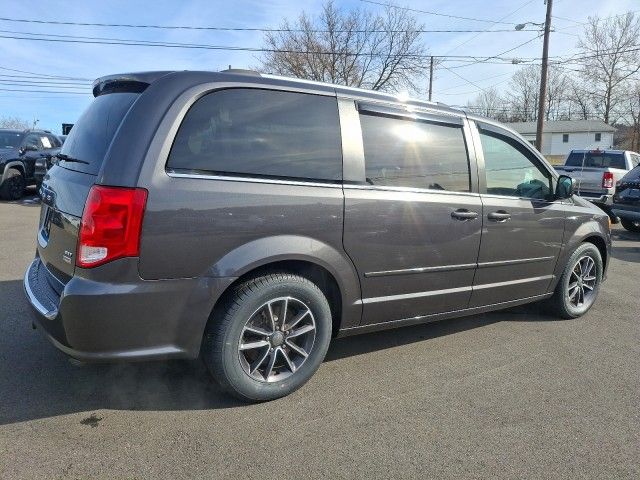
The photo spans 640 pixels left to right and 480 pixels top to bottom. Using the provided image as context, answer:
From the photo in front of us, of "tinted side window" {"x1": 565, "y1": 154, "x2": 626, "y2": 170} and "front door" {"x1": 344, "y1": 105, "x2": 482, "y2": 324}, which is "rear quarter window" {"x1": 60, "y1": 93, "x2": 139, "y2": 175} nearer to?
"front door" {"x1": 344, "y1": 105, "x2": 482, "y2": 324}

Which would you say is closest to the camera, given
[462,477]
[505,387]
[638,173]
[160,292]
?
[462,477]

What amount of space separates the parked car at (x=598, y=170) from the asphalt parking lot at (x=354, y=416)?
390 inches

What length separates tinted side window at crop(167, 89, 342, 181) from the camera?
9.00ft

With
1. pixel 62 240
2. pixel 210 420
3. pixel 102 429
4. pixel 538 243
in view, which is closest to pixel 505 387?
pixel 538 243

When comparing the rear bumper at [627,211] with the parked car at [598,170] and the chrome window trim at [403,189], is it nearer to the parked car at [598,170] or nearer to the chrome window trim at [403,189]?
the parked car at [598,170]

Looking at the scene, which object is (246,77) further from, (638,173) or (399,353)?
(638,173)

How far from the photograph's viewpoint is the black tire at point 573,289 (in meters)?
4.76

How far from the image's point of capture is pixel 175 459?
8.17 feet

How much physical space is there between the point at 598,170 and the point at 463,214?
11337 mm

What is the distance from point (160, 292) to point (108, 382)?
1007 millimetres

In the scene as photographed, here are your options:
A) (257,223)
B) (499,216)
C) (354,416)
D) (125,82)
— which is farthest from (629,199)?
(125,82)

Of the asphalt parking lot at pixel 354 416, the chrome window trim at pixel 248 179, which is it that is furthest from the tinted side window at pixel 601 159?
the chrome window trim at pixel 248 179

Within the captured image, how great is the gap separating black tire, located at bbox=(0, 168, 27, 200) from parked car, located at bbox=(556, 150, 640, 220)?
1395cm

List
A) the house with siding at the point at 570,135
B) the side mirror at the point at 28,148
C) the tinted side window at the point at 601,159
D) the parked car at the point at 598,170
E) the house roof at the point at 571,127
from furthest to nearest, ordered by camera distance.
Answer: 1. the house with siding at the point at 570,135
2. the house roof at the point at 571,127
3. the tinted side window at the point at 601,159
4. the side mirror at the point at 28,148
5. the parked car at the point at 598,170
